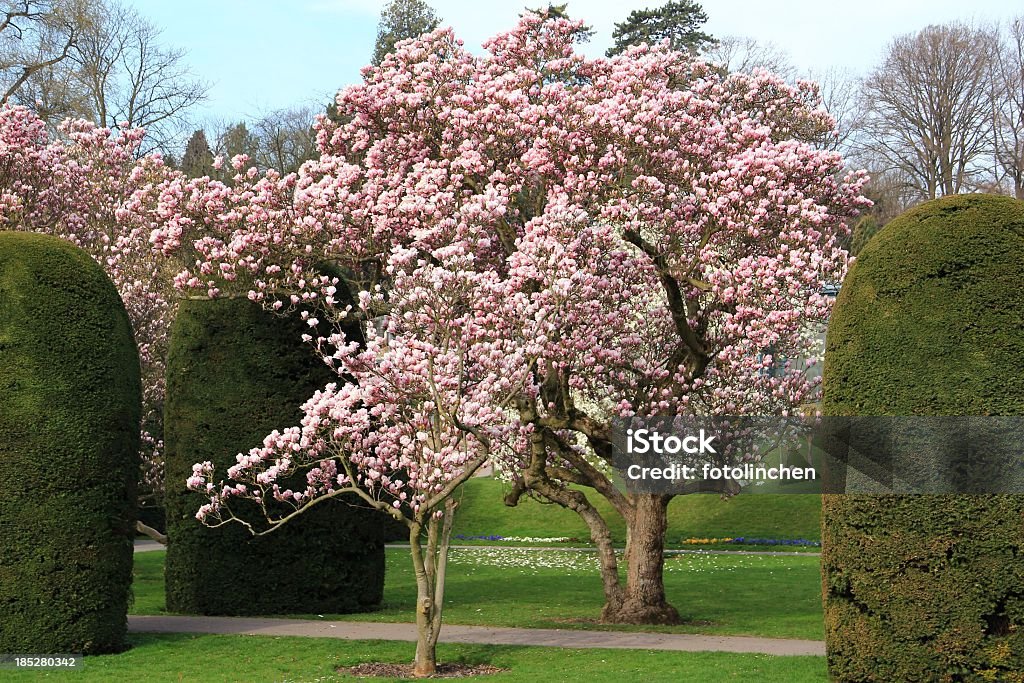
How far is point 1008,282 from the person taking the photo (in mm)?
9367

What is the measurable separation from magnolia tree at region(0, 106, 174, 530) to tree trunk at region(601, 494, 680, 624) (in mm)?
7821

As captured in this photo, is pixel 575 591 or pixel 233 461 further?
pixel 575 591

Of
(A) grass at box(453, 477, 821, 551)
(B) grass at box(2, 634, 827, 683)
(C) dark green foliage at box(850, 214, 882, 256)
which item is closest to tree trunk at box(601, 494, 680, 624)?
(B) grass at box(2, 634, 827, 683)

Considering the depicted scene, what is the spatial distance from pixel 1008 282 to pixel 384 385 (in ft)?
18.0

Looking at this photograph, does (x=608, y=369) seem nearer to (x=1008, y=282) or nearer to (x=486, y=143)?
(x=486, y=143)

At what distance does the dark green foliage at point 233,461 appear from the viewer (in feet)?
51.5

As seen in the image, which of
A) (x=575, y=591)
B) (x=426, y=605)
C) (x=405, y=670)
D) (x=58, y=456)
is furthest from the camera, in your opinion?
(x=575, y=591)

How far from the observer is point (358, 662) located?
1227cm

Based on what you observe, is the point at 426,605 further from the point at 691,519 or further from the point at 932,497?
the point at 691,519

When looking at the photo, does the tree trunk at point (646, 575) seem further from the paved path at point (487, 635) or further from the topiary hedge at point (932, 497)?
the topiary hedge at point (932, 497)

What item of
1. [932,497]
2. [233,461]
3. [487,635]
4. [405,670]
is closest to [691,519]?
[487,635]

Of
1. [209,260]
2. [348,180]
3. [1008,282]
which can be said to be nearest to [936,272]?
[1008,282]

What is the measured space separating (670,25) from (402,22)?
10.8 meters

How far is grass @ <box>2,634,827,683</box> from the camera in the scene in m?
11.3
